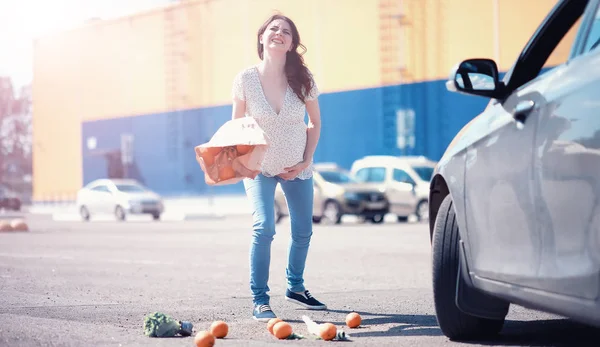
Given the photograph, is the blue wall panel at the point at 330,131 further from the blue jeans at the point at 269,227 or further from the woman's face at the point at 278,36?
the woman's face at the point at 278,36

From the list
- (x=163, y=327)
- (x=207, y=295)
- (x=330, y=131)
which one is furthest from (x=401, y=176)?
(x=163, y=327)

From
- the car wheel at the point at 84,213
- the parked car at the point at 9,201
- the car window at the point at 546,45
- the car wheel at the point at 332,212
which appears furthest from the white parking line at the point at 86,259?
the parked car at the point at 9,201

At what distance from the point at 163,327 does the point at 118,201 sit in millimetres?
28776

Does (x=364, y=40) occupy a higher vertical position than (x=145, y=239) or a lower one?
higher

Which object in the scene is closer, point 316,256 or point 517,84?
point 517,84

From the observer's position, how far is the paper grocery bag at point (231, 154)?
6497mm

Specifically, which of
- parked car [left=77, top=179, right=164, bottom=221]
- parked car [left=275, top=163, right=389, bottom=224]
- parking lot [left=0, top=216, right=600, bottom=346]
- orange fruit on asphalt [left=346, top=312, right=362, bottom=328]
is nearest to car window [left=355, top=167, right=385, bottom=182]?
parked car [left=275, top=163, right=389, bottom=224]

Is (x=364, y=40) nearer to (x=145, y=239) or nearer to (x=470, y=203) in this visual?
(x=145, y=239)

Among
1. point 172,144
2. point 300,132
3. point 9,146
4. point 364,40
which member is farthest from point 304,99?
point 9,146

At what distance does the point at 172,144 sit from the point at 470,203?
43868mm

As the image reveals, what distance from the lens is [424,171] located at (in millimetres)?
28297

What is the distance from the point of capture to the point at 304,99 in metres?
7.03

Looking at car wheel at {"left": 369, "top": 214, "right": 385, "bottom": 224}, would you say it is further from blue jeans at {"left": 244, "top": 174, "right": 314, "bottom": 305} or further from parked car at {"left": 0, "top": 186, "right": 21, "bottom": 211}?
parked car at {"left": 0, "top": 186, "right": 21, "bottom": 211}

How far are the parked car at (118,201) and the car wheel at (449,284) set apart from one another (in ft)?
94.1
